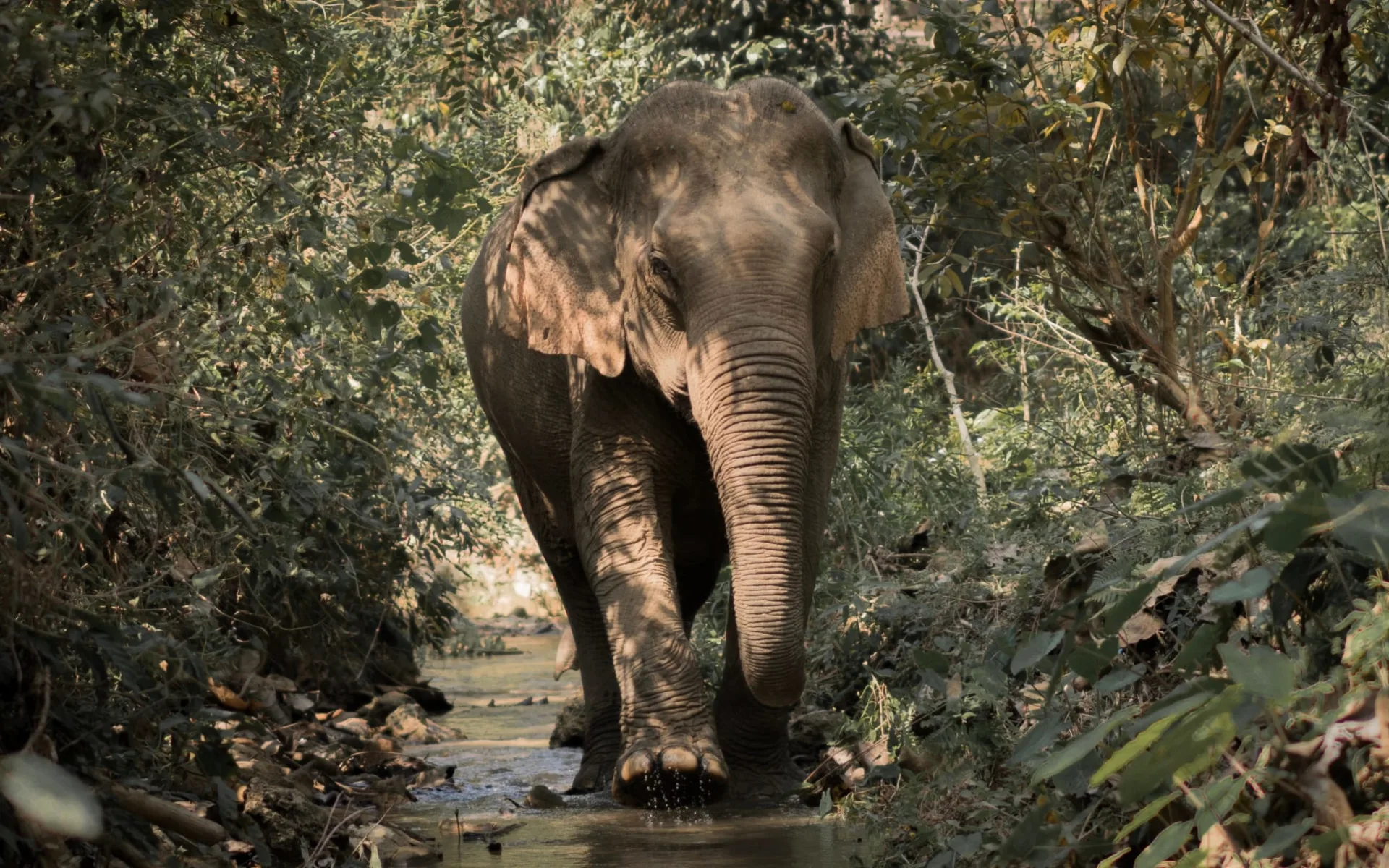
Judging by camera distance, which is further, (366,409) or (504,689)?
(504,689)

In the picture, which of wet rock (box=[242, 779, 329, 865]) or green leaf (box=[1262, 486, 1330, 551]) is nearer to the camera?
green leaf (box=[1262, 486, 1330, 551])

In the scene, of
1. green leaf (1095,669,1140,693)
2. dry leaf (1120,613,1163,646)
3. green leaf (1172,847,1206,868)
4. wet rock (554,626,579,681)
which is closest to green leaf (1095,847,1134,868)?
green leaf (1172,847,1206,868)

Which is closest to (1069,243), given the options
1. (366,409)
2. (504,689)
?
(366,409)

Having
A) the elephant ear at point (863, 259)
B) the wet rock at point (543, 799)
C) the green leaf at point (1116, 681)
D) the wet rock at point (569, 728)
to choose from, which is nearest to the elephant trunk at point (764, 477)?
the elephant ear at point (863, 259)

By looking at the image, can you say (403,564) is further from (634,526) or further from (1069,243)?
(1069,243)

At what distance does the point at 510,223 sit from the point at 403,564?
99.6 inches

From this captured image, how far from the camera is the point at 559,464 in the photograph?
333 inches

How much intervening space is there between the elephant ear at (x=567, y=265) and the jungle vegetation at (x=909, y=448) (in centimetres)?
47

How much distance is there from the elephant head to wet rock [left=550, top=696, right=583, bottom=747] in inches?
101

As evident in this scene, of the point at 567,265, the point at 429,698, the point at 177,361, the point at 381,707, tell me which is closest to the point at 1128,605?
the point at 177,361

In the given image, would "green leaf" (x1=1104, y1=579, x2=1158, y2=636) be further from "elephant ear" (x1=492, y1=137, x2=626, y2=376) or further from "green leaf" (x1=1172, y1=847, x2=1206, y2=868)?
"elephant ear" (x1=492, y1=137, x2=626, y2=376)

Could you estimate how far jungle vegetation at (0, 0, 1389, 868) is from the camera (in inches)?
140

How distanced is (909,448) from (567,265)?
305 cm

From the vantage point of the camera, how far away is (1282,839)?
3.16 meters
